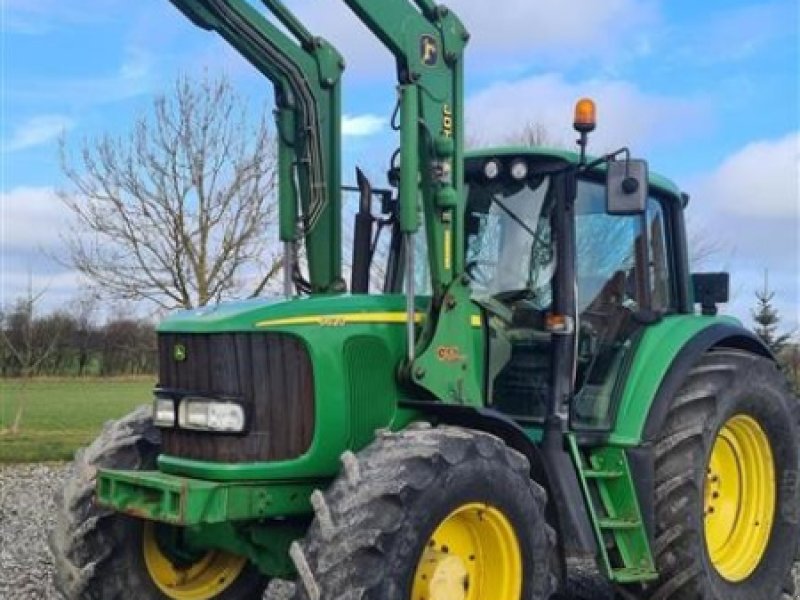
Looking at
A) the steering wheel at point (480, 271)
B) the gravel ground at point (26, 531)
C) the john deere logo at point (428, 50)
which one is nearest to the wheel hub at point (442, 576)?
the steering wheel at point (480, 271)

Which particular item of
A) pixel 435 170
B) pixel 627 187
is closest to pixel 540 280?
pixel 627 187

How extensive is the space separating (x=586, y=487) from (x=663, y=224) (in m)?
1.91

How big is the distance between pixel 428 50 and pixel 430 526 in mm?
2337

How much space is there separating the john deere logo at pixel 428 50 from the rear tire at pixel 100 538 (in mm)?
2277

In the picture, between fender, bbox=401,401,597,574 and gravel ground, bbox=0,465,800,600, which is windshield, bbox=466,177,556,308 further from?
gravel ground, bbox=0,465,800,600

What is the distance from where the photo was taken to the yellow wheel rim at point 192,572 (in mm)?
5359

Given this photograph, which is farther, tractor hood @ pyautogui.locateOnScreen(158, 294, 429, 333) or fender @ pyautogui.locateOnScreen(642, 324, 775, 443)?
fender @ pyautogui.locateOnScreen(642, 324, 775, 443)

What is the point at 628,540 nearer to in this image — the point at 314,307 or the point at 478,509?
the point at 478,509

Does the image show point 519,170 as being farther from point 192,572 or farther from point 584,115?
point 192,572

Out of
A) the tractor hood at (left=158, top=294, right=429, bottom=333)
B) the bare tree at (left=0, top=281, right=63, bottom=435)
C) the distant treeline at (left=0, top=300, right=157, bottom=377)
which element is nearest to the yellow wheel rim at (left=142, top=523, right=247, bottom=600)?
the tractor hood at (left=158, top=294, right=429, bottom=333)

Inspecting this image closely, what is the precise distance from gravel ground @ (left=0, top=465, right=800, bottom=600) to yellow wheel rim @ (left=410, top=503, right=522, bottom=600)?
185cm

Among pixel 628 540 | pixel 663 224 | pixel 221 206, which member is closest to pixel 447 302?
pixel 628 540

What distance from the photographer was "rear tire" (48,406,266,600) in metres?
5.16

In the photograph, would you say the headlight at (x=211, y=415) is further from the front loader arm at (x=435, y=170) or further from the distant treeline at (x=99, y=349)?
the distant treeline at (x=99, y=349)
